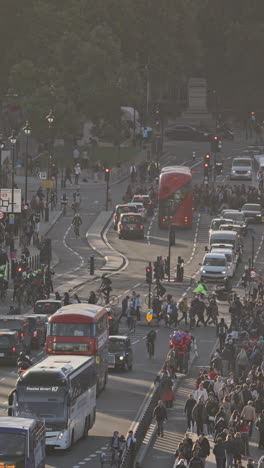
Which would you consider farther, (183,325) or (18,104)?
(18,104)

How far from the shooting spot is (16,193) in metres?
93.9

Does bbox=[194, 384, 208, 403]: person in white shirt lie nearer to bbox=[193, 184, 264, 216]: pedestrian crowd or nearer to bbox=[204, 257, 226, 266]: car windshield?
bbox=[204, 257, 226, 266]: car windshield

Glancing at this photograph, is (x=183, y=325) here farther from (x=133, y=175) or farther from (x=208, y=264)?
(x=133, y=175)

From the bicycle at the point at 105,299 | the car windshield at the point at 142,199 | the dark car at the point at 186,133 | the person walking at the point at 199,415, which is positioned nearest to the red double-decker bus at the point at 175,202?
the car windshield at the point at 142,199

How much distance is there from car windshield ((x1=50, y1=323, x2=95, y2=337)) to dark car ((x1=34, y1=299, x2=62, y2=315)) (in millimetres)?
15696

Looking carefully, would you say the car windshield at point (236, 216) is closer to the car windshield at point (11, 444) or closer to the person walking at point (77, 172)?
the person walking at point (77, 172)

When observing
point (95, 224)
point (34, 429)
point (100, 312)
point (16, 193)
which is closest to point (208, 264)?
point (16, 193)

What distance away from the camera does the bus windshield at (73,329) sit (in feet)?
187

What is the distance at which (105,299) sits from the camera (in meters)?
82.0

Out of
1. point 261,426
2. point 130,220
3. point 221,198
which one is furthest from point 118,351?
point 221,198

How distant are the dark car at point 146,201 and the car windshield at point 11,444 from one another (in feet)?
236

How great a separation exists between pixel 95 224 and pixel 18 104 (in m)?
35.6

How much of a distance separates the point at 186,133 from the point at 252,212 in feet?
176

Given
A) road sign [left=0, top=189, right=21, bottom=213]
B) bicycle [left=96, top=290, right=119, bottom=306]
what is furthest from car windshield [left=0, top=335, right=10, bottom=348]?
road sign [left=0, top=189, right=21, bottom=213]
